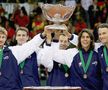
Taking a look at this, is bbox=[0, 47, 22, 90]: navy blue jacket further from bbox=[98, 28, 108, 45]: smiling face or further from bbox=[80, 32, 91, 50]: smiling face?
bbox=[98, 28, 108, 45]: smiling face

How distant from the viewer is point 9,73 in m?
7.41

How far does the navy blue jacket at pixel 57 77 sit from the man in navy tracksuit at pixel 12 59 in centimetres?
47

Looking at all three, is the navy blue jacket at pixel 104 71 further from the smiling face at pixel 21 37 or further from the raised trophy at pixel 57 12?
the smiling face at pixel 21 37

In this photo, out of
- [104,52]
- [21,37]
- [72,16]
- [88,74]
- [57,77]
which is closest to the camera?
[88,74]

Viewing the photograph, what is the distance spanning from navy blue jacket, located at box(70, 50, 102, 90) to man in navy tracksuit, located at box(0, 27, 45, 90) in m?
0.63

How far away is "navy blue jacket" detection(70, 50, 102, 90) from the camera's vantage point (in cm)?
739

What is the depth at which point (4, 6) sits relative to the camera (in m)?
16.8

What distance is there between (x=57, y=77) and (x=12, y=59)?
76 centimetres

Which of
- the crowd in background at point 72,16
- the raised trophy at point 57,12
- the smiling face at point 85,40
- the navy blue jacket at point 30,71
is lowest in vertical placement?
the crowd in background at point 72,16

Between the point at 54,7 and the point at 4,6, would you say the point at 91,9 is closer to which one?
the point at 4,6

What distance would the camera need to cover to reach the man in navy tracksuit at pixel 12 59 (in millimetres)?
7379

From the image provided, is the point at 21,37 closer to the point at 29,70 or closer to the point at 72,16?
the point at 29,70

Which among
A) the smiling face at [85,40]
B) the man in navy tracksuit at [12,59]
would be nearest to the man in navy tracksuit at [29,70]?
the man in navy tracksuit at [12,59]

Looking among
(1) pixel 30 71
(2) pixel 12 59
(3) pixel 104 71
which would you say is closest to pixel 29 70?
(1) pixel 30 71
